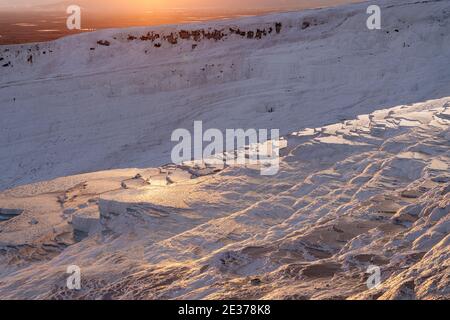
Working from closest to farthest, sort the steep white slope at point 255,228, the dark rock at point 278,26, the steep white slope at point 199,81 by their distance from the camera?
the steep white slope at point 255,228 < the steep white slope at point 199,81 < the dark rock at point 278,26

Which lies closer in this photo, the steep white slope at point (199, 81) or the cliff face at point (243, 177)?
the cliff face at point (243, 177)

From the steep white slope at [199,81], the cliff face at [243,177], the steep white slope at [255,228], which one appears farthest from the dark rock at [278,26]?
the steep white slope at [255,228]

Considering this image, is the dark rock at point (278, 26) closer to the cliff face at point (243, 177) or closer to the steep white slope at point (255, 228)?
the cliff face at point (243, 177)

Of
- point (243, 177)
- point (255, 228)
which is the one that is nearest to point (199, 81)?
point (243, 177)

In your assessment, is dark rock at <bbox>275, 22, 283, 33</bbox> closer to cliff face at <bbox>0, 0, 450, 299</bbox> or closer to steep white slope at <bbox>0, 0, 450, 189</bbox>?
steep white slope at <bbox>0, 0, 450, 189</bbox>

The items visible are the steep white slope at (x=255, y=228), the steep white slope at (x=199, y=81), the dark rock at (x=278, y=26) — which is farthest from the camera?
→ the dark rock at (x=278, y=26)

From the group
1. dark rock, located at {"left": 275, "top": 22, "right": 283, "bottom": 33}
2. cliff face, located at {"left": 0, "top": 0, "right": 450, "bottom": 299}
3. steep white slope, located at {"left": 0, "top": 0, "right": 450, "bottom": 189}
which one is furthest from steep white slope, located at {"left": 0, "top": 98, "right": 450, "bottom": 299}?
dark rock, located at {"left": 275, "top": 22, "right": 283, "bottom": 33}

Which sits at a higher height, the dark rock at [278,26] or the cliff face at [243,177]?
the dark rock at [278,26]
